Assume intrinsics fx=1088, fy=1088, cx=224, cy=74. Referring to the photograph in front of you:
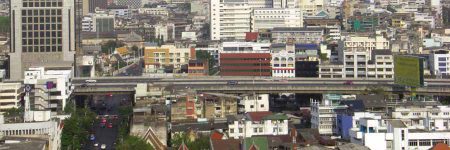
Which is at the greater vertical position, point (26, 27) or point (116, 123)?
point (26, 27)

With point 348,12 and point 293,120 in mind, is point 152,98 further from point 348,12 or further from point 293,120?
point 348,12

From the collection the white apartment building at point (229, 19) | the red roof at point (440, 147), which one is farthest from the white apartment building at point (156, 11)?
the red roof at point (440, 147)

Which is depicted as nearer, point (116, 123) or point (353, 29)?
point (116, 123)

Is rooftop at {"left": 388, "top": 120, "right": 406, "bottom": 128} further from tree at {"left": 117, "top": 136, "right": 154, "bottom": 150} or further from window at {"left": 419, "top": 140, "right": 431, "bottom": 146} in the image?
tree at {"left": 117, "top": 136, "right": 154, "bottom": 150}

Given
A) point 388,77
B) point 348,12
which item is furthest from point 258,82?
point 348,12

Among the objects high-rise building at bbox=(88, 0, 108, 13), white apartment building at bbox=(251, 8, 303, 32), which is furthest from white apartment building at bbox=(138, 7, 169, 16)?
white apartment building at bbox=(251, 8, 303, 32)

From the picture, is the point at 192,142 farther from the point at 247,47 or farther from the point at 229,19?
the point at 229,19

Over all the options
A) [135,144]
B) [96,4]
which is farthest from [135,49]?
[135,144]
